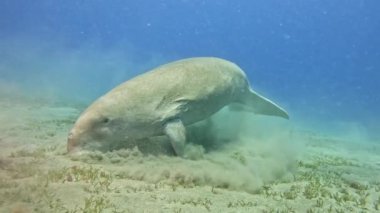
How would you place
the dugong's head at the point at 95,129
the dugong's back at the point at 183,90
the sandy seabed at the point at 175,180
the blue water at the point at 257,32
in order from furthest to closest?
the blue water at the point at 257,32, the dugong's back at the point at 183,90, the dugong's head at the point at 95,129, the sandy seabed at the point at 175,180

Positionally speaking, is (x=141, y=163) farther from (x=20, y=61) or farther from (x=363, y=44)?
(x=363, y=44)

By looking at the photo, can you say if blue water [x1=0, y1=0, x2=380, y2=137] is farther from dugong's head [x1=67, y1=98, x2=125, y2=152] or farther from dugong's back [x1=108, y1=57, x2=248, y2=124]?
dugong's head [x1=67, y1=98, x2=125, y2=152]

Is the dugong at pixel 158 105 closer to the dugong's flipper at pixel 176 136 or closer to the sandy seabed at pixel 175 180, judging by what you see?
the dugong's flipper at pixel 176 136

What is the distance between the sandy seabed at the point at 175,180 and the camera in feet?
17.0

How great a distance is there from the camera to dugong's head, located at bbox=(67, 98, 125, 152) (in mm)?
7254

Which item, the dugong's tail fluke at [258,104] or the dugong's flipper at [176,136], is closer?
the dugong's flipper at [176,136]

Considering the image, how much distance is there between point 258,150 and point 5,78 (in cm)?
2372

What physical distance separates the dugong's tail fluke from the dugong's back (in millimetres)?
1302

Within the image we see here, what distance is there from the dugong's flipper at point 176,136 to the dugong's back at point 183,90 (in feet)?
0.64

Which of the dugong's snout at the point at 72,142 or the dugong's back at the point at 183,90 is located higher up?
the dugong's back at the point at 183,90

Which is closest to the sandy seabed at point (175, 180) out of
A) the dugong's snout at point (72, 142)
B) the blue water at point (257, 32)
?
the dugong's snout at point (72, 142)

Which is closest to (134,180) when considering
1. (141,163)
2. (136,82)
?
(141,163)

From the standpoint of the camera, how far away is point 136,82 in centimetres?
822

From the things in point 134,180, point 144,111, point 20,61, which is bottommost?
point 134,180
